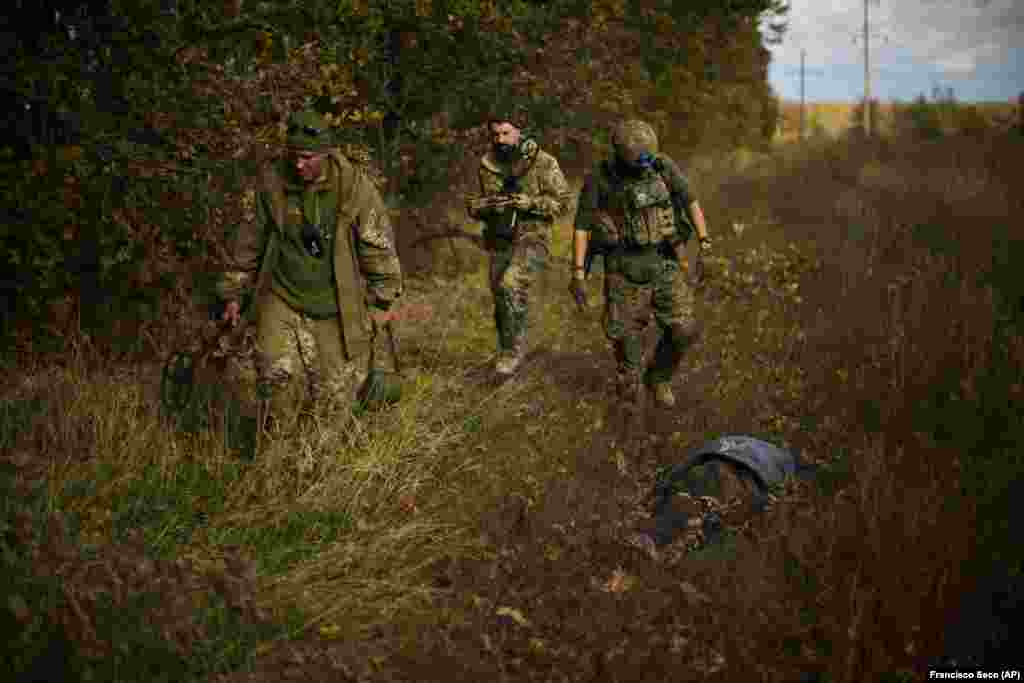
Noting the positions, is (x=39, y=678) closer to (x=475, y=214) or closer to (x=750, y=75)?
(x=475, y=214)

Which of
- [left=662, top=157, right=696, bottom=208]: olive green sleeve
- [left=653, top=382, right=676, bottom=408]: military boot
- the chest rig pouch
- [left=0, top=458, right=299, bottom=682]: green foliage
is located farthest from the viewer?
[left=653, top=382, right=676, bottom=408]: military boot

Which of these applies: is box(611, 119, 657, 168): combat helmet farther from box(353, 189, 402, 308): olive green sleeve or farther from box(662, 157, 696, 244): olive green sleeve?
box(353, 189, 402, 308): olive green sleeve

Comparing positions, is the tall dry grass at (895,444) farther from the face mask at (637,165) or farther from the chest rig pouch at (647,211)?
the face mask at (637,165)

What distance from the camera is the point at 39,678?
368 cm

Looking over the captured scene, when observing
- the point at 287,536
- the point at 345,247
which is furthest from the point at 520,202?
the point at 287,536

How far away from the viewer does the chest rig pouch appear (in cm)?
729

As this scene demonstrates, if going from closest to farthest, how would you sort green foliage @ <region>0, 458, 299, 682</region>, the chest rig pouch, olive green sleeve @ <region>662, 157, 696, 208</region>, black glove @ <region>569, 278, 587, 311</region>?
1. green foliage @ <region>0, 458, 299, 682</region>
2. the chest rig pouch
3. olive green sleeve @ <region>662, 157, 696, 208</region>
4. black glove @ <region>569, 278, 587, 311</region>

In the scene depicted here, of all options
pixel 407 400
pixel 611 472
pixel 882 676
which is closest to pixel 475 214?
pixel 407 400

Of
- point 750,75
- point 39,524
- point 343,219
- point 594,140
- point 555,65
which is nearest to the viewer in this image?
point 39,524

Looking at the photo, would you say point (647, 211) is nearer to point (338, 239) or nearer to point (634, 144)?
point (634, 144)

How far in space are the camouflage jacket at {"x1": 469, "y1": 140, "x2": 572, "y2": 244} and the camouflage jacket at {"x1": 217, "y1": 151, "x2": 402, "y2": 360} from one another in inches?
107

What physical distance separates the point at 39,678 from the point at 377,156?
951 centimetres

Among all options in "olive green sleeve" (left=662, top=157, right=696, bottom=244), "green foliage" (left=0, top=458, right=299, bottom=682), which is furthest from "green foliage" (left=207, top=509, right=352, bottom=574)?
"olive green sleeve" (left=662, top=157, right=696, bottom=244)

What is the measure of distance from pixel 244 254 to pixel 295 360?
0.64m
